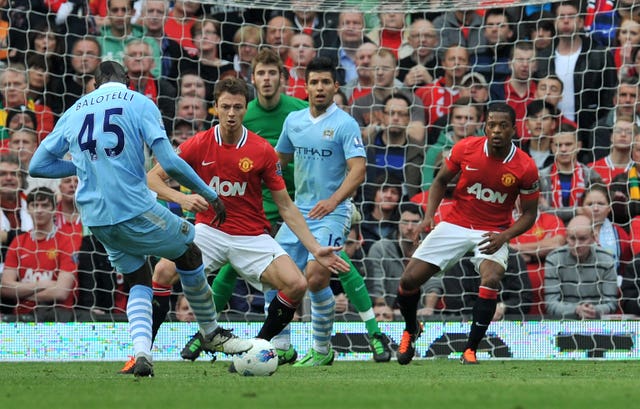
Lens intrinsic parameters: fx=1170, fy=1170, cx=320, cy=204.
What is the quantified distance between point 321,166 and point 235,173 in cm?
104

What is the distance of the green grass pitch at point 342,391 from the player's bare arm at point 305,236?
0.68m

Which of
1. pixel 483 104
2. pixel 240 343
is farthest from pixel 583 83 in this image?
pixel 240 343

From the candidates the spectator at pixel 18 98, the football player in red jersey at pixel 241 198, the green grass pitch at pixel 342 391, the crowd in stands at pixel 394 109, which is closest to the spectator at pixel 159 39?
the crowd in stands at pixel 394 109

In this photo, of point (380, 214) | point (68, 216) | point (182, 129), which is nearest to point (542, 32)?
point (380, 214)

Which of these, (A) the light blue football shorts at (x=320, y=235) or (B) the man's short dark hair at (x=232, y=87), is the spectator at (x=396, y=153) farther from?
(B) the man's short dark hair at (x=232, y=87)

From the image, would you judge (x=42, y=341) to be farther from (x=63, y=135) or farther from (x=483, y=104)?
(x=483, y=104)

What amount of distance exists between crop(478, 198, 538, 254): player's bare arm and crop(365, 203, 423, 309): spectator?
2.43m

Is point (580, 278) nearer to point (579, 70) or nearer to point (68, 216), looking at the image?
point (579, 70)

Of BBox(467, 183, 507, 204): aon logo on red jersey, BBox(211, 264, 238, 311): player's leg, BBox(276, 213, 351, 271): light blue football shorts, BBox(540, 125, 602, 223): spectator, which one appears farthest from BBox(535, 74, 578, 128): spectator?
BBox(211, 264, 238, 311): player's leg

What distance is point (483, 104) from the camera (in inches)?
494

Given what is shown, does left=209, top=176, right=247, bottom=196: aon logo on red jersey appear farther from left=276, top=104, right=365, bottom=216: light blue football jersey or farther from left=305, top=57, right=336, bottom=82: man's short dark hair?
left=305, top=57, right=336, bottom=82: man's short dark hair

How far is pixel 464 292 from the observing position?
1154cm

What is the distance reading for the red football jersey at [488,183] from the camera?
9172mm

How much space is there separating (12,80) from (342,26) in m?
3.62
